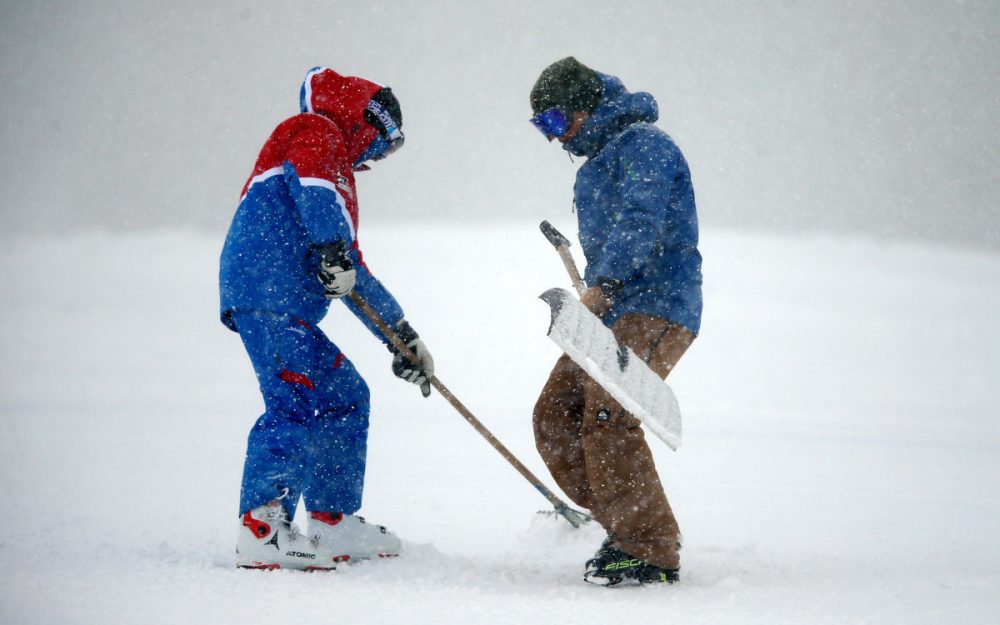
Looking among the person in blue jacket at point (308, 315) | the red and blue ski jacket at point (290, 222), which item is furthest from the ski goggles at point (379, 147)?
the red and blue ski jacket at point (290, 222)

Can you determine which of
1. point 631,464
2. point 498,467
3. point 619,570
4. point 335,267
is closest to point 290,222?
point 335,267

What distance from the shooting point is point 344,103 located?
11.1 ft

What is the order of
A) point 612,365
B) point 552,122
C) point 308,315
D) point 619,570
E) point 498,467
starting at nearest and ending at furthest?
point 612,365 → point 619,570 → point 308,315 → point 552,122 → point 498,467

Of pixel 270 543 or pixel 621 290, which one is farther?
pixel 621 290

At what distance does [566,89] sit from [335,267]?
970 millimetres

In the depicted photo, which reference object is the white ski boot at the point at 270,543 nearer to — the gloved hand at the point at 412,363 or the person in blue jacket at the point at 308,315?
the person in blue jacket at the point at 308,315

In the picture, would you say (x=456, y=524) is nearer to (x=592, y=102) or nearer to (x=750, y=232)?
(x=592, y=102)

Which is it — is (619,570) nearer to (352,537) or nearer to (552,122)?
(352,537)

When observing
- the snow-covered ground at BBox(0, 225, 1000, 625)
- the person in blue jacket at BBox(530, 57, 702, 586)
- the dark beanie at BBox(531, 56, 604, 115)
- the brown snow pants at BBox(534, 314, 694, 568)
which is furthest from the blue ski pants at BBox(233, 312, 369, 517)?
the dark beanie at BBox(531, 56, 604, 115)

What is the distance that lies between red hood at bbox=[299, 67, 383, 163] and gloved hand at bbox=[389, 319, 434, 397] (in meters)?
0.64

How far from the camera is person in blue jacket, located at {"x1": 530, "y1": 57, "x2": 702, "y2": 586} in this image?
3.03 meters

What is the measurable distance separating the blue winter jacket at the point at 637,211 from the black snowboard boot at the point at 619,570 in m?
0.75

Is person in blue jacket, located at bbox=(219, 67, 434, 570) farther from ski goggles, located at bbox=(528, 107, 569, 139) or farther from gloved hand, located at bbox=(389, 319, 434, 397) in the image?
ski goggles, located at bbox=(528, 107, 569, 139)

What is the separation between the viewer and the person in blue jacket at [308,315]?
119 inches
